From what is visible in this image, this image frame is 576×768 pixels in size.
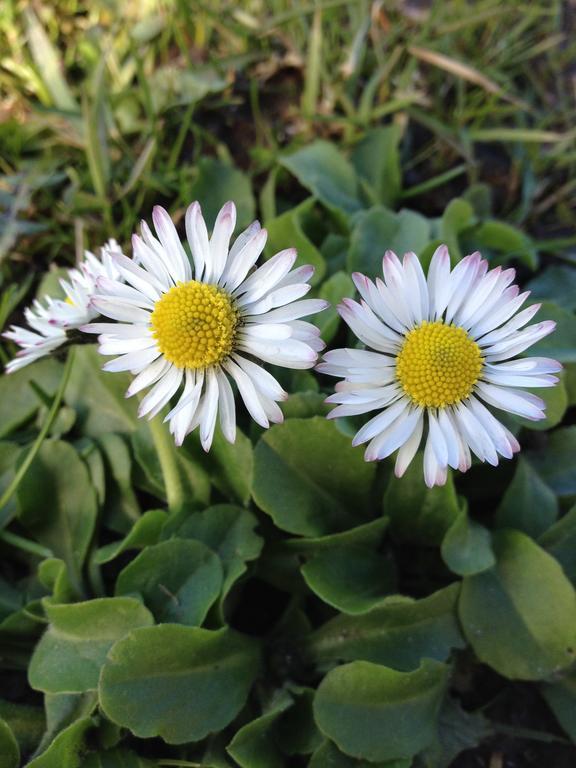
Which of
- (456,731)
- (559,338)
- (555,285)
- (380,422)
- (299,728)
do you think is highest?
(380,422)

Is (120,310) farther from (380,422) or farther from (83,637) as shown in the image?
(83,637)

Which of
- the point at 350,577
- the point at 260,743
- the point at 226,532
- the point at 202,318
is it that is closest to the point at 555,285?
the point at 350,577

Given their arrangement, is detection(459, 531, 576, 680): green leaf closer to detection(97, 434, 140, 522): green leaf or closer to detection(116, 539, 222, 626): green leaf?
detection(116, 539, 222, 626): green leaf

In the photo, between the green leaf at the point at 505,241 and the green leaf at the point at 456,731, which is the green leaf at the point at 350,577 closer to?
the green leaf at the point at 456,731

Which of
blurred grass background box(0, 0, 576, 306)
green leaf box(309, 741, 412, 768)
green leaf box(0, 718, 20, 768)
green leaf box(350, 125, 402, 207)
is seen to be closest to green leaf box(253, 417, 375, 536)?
green leaf box(309, 741, 412, 768)

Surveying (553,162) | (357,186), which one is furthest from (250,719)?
(553,162)

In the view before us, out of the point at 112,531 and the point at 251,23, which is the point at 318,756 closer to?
the point at 112,531
